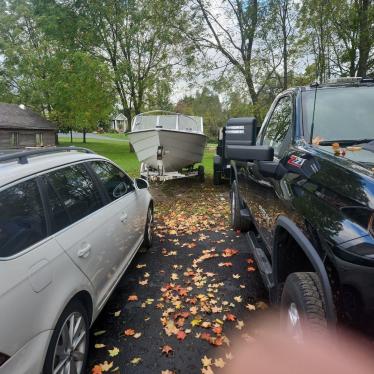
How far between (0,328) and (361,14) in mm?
14732

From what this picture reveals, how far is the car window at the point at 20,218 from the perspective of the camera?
2016 millimetres

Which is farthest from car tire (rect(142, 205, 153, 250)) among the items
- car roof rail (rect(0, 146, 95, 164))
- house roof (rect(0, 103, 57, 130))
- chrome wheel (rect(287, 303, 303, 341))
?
house roof (rect(0, 103, 57, 130))

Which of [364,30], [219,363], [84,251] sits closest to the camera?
[84,251]

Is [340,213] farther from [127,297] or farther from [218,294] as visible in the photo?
[127,297]

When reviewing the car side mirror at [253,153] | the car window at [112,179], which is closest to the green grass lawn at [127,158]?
the car window at [112,179]

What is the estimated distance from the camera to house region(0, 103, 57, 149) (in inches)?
1385

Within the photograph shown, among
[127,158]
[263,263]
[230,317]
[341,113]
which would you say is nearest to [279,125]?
[341,113]

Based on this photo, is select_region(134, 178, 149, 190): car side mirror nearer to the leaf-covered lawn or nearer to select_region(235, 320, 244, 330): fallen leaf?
the leaf-covered lawn

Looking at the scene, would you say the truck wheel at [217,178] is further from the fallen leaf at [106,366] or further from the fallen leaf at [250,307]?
the fallen leaf at [106,366]

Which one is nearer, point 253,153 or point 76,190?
point 253,153

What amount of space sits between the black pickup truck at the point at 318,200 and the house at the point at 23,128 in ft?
114

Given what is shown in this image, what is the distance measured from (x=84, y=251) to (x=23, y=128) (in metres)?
38.3

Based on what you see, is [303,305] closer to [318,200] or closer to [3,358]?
[318,200]

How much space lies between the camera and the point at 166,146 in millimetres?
10758
